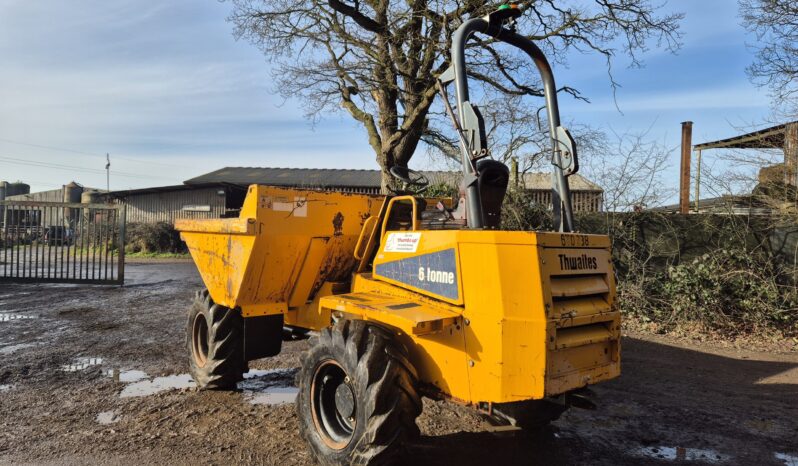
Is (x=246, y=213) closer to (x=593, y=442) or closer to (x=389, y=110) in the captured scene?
(x=593, y=442)

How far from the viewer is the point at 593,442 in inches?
163

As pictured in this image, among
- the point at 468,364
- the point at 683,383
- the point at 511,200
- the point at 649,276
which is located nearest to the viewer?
the point at 468,364

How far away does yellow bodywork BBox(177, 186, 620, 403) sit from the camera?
9.89 feet

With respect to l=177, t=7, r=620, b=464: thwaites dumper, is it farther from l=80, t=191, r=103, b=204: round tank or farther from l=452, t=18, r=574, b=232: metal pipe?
l=80, t=191, r=103, b=204: round tank

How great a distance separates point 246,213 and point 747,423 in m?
4.70

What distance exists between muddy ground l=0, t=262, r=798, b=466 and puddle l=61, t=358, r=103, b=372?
0.02m

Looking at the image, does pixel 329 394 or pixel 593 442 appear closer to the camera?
pixel 329 394

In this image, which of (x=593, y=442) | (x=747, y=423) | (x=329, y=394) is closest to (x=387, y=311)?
(x=329, y=394)

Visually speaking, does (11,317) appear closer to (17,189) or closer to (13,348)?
(13,348)

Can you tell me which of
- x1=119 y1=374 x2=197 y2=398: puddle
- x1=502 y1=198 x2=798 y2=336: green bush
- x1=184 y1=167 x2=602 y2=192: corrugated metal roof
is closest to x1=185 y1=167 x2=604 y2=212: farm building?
x1=184 y1=167 x2=602 y2=192: corrugated metal roof

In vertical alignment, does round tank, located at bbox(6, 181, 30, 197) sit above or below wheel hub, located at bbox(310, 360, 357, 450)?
above

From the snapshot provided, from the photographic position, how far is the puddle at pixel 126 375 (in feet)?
18.4

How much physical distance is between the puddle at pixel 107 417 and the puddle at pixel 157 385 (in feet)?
1.48

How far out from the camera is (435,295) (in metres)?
3.42
